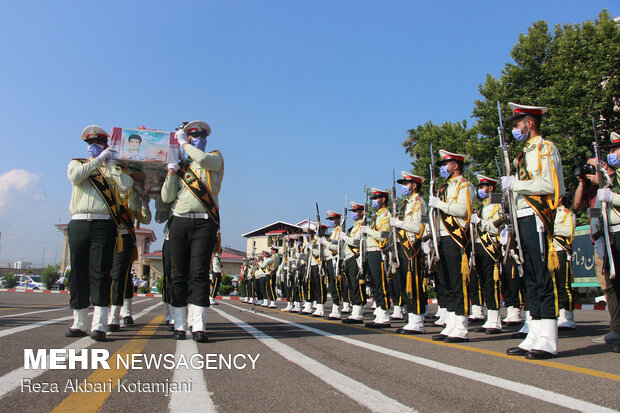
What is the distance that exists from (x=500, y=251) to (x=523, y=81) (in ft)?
67.7

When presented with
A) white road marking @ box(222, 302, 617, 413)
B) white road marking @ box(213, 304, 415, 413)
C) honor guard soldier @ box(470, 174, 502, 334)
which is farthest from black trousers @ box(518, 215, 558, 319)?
honor guard soldier @ box(470, 174, 502, 334)

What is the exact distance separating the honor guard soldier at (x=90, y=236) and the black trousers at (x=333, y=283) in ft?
21.0

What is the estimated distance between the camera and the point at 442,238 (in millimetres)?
6230

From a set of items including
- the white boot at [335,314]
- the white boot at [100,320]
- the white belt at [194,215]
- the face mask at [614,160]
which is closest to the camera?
the white boot at [100,320]

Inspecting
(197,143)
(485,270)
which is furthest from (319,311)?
(197,143)

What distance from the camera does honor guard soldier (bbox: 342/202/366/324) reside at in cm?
950

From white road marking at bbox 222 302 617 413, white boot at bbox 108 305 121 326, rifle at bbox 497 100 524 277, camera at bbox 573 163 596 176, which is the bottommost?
white road marking at bbox 222 302 617 413

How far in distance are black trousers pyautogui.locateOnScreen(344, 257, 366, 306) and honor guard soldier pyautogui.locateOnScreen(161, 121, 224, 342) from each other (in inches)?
181

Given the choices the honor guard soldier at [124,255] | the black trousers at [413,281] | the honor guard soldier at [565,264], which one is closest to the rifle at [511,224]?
the black trousers at [413,281]

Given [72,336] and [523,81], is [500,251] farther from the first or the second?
[523,81]

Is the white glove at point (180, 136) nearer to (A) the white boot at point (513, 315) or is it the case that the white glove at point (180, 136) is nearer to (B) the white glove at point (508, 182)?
(B) the white glove at point (508, 182)

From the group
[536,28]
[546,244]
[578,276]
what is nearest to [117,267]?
[546,244]

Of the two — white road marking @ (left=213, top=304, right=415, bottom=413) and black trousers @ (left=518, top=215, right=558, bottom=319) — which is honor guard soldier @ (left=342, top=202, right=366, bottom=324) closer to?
black trousers @ (left=518, top=215, right=558, bottom=319)

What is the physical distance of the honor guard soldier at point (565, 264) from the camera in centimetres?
787
